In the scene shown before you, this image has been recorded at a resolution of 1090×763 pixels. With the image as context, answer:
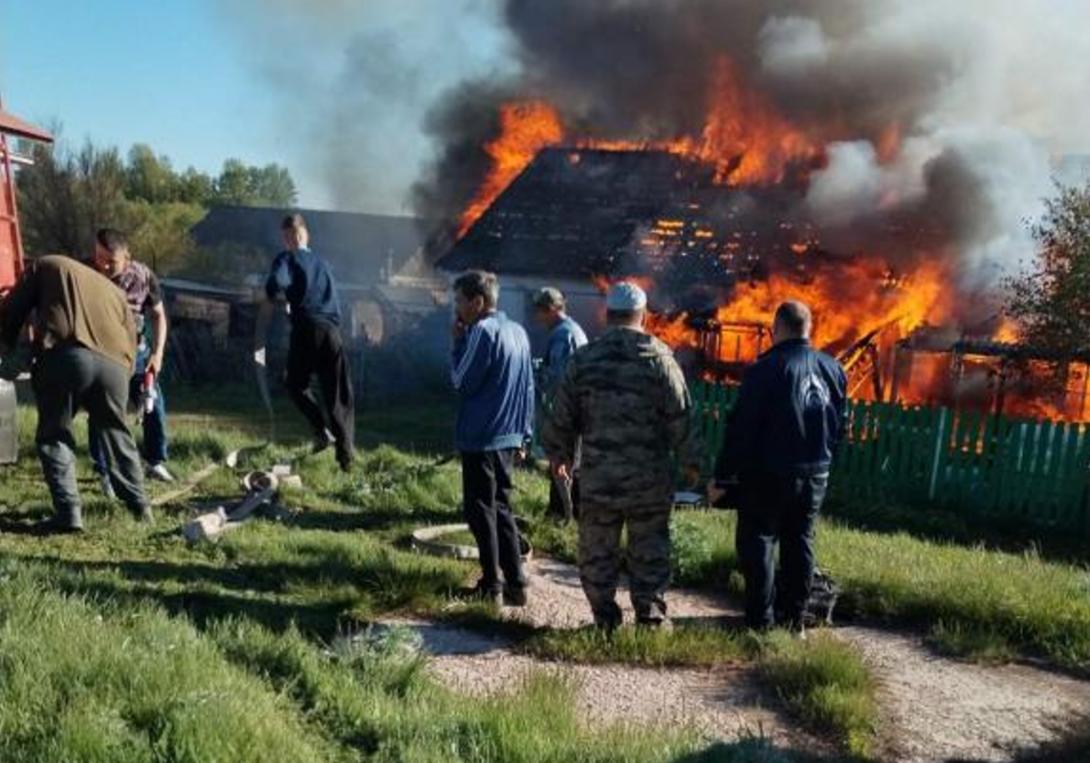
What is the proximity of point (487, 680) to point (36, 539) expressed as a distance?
318cm

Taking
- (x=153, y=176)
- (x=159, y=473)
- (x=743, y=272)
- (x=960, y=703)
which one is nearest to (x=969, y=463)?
(x=960, y=703)

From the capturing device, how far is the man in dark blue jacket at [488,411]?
5359 mm

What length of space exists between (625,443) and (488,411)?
860mm

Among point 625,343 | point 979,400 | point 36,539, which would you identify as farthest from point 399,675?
point 979,400

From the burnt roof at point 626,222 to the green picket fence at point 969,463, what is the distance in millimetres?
7472

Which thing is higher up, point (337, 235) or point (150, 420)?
point (337, 235)

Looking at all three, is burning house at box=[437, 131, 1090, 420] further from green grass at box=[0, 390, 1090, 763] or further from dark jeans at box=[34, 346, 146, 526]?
dark jeans at box=[34, 346, 146, 526]

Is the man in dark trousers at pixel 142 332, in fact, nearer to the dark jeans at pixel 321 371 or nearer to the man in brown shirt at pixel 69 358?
the man in brown shirt at pixel 69 358

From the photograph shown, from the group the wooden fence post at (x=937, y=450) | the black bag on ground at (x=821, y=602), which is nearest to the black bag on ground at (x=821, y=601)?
the black bag on ground at (x=821, y=602)

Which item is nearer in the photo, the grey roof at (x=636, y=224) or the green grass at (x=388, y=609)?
the green grass at (x=388, y=609)

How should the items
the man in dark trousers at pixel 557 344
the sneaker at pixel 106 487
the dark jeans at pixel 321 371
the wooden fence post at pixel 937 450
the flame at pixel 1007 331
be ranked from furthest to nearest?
1. the flame at pixel 1007 331
2. the wooden fence post at pixel 937 450
3. the dark jeans at pixel 321 371
4. the man in dark trousers at pixel 557 344
5. the sneaker at pixel 106 487

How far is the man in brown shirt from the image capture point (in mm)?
6023

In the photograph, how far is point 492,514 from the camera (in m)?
5.41

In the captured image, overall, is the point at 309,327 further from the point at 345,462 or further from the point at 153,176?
the point at 153,176
